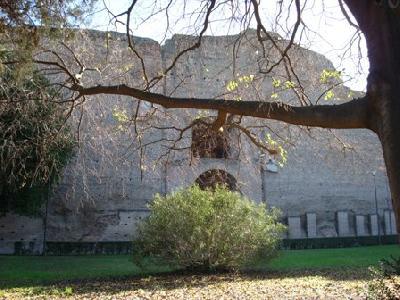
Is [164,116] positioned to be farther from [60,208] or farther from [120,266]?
[60,208]

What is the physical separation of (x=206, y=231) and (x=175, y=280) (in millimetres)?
1469

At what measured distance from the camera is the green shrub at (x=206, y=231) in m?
11.7

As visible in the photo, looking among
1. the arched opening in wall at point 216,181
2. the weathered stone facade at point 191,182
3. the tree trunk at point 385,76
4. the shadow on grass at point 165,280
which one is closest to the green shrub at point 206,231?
the arched opening in wall at point 216,181

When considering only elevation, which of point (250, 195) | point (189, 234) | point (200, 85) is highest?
point (200, 85)

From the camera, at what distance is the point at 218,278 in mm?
11008

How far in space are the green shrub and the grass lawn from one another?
419mm

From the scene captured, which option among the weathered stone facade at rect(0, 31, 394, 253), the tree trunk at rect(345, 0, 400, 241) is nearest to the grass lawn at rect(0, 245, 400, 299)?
the weathered stone facade at rect(0, 31, 394, 253)

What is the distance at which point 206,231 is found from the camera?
11.7m

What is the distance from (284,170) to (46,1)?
17944 mm

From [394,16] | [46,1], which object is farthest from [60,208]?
[394,16]

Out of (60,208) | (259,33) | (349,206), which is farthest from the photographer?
(349,206)

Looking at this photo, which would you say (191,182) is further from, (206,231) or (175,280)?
(175,280)

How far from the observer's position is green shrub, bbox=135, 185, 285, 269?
11.7 metres

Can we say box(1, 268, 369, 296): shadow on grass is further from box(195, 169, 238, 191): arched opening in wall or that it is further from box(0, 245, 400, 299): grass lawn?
box(195, 169, 238, 191): arched opening in wall
